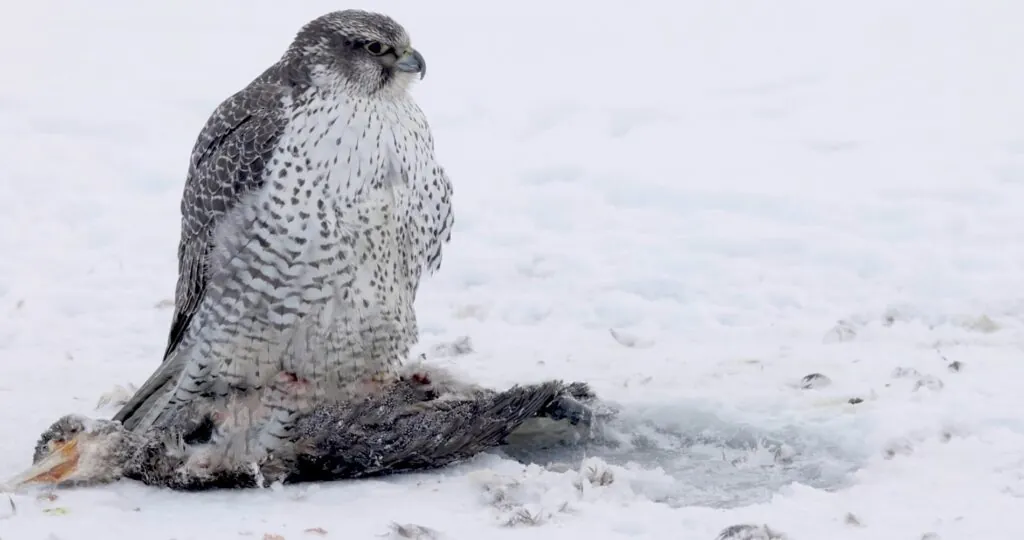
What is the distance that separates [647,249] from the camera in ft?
22.2

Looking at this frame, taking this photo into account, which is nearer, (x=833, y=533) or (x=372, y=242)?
(x=833, y=533)

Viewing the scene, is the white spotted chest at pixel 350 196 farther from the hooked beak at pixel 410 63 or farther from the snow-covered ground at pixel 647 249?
the snow-covered ground at pixel 647 249

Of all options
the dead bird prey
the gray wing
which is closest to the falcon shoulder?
the gray wing

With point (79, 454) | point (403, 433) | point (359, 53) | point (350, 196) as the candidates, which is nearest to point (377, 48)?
point (359, 53)

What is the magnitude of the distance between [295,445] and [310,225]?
2.23 ft

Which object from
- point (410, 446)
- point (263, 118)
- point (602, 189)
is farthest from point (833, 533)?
point (602, 189)

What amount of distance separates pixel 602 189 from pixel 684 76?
7.80 ft

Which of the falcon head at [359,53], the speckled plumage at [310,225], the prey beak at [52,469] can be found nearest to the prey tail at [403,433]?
the speckled plumage at [310,225]

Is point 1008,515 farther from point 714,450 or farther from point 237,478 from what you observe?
point 237,478

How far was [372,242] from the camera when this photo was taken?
4.62 m

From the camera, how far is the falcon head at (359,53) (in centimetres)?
469

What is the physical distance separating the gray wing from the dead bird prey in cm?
42

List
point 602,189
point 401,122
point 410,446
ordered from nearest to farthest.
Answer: point 410,446 < point 401,122 < point 602,189

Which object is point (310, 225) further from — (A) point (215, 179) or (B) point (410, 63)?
(B) point (410, 63)
